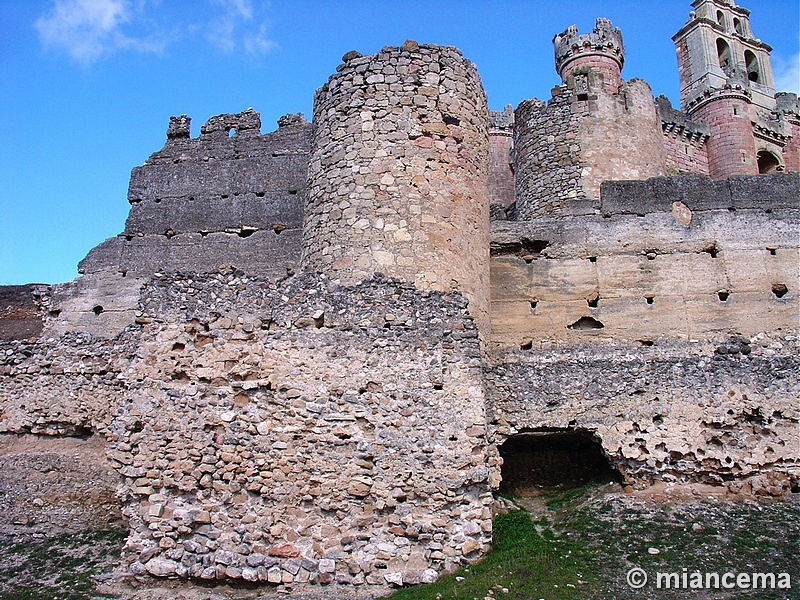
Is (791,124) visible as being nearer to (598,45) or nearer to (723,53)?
(723,53)

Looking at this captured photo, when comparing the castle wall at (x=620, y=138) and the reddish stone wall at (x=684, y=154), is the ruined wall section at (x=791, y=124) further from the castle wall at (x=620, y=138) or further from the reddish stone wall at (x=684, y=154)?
the castle wall at (x=620, y=138)

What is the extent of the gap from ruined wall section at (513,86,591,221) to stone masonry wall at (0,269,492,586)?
7314 millimetres

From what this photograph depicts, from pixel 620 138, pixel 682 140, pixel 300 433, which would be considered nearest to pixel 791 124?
pixel 682 140

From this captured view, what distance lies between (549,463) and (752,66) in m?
26.7

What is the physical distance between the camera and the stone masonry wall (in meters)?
7.30

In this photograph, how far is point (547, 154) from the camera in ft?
50.0

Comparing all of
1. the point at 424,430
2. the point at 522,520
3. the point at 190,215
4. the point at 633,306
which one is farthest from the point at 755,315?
the point at 190,215

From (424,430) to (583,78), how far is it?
11.4 metres

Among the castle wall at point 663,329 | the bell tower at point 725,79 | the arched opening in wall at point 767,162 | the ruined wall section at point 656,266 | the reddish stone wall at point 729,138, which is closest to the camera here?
the castle wall at point 663,329

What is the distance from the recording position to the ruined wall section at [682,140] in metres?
19.7

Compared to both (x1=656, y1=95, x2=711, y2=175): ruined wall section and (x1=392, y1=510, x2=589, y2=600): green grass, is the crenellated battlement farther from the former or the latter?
(x1=392, y1=510, x2=589, y2=600): green grass

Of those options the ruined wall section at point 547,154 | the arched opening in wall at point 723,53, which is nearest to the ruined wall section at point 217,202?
the ruined wall section at point 547,154

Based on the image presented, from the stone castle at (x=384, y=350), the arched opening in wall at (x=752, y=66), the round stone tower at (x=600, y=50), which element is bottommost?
the stone castle at (x=384, y=350)

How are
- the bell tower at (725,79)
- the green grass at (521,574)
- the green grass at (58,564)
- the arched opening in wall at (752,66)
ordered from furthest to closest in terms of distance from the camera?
the arched opening in wall at (752,66) < the bell tower at (725,79) < the green grass at (58,564) < the green grass at (521,574)
